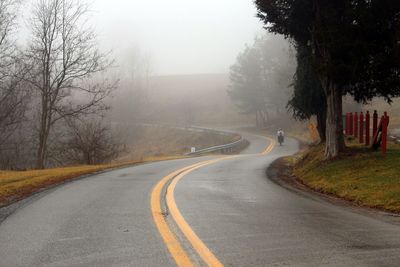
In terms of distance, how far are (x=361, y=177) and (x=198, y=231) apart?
6.25 m

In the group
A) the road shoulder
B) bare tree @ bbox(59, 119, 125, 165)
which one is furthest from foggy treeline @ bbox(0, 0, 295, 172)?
the road shoulder

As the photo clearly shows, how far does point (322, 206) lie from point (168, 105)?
9221cm

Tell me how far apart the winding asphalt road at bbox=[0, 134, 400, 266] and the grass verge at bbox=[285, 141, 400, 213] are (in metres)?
0.82

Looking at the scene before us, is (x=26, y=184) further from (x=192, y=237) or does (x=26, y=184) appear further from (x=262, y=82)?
(x=262, y=82)

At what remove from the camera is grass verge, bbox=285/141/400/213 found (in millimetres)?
9396

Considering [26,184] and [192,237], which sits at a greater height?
[192,237]

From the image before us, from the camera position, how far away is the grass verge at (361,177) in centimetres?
940

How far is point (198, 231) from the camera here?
21.4 ft

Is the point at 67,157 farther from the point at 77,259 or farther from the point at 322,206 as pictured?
the point at 77,259

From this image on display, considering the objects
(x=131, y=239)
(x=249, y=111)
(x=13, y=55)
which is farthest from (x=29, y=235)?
(x=249, y=111)

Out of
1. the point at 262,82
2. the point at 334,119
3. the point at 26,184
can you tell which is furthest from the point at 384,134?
the point at 262,82

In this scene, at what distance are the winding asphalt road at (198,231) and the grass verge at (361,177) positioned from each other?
82cm

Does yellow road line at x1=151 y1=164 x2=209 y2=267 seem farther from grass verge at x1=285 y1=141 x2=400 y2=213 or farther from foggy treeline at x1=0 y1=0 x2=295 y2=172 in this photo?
foggy treeline at x1=0 y1=0 x2=295 y2=172

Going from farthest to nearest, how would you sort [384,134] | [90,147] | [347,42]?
[90,147] → [384,134] → [347,42]
